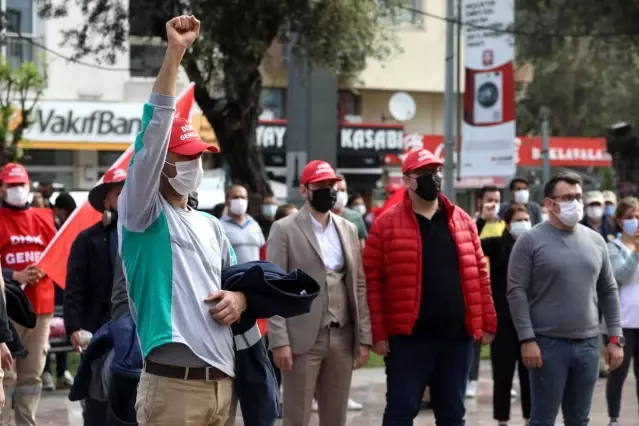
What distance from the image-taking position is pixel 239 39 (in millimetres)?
16453

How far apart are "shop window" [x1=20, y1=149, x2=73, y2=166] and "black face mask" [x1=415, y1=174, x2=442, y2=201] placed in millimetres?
24522

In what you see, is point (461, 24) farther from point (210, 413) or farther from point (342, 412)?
point (210, 413)

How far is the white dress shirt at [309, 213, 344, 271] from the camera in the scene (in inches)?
317

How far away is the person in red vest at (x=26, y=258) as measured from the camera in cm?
941

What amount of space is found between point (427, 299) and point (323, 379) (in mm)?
927

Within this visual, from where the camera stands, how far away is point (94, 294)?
8438 mm

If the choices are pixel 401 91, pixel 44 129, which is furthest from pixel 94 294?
pixel 401 91

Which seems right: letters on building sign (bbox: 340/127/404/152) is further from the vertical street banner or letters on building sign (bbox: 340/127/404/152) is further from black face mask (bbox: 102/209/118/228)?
black face mask (bbox: 102/209/118/228)

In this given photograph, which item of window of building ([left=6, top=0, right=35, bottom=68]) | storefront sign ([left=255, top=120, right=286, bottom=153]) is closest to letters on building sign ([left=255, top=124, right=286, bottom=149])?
storefront sign ([left=255, top=120, right=286, bottom=153])

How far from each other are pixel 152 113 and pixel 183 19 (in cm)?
35

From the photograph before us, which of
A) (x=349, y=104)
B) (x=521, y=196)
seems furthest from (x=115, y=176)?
(x=349, y=104)

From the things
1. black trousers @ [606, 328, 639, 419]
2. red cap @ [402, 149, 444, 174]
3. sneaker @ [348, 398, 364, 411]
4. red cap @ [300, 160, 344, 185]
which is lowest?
sneaker @ [348, 398, 364, 411]

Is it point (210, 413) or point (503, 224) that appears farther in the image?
point (503, 224)

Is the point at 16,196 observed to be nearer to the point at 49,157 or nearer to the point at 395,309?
the point at 395,309
